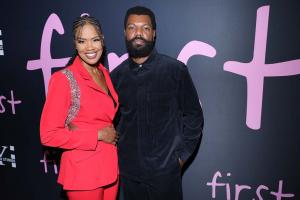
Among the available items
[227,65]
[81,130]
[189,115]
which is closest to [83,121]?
[81,130]

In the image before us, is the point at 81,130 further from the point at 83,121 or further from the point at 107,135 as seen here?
the point at 107,135

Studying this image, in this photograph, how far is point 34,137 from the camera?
9.48ft

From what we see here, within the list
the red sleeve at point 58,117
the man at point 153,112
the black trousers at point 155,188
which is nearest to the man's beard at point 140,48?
the man at point 153,112

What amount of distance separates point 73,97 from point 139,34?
21.8 inches


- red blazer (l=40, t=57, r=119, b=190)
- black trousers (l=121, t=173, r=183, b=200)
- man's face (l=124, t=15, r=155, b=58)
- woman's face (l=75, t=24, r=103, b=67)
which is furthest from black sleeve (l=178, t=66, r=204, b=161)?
woman's face (l=75, t=24, r=103, b=67)

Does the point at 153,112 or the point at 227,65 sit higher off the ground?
the point at 227,65

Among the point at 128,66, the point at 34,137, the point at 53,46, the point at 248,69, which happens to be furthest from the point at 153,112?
the point at 34,137

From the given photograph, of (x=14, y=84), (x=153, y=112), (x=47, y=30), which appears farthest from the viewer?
(x=14, y=84)

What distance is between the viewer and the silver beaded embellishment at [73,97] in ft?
5.90

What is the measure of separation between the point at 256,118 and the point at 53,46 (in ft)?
5.53

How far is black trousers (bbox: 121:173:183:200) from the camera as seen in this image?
2.08 meters

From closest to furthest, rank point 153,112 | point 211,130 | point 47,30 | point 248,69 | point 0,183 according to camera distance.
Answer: point 153,112, point 248,69, point 211,130, point 47,30, point 0,183

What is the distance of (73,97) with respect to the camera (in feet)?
5.91

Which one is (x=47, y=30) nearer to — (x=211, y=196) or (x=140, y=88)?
(x=140, y=88)
